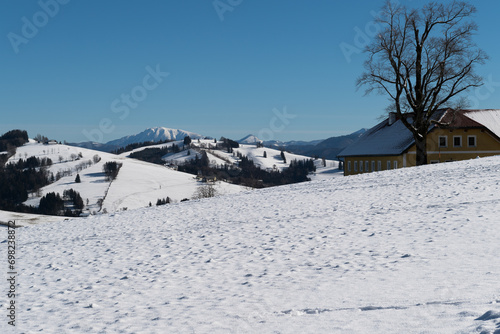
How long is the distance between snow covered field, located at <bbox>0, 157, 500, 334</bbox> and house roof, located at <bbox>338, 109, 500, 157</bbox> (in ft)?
131

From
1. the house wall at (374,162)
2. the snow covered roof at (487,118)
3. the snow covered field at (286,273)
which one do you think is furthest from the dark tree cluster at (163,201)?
the snow covered field at (286,273)

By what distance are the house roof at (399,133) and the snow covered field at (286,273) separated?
131ft

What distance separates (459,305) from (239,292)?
158 inches

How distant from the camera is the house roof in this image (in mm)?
58281

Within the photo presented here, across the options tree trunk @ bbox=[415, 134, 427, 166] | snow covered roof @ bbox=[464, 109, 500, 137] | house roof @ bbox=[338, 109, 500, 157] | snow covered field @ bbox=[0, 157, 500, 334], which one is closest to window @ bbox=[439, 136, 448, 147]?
house roof @ bbox=[338, 109, 500, 157]

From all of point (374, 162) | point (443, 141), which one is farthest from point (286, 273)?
point (374, 162)

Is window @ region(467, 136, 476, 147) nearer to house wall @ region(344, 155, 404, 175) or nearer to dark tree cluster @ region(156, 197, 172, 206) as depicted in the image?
house wall @ region(344, 155, 404, 175)

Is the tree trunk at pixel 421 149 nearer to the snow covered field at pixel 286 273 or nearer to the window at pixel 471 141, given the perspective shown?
the window at pixel 471 141

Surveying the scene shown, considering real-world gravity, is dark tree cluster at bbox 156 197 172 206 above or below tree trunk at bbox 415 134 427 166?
below

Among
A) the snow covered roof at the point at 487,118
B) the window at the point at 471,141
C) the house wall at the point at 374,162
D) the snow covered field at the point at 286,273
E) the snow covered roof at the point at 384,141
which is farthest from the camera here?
the snow covered roof at the point at 487,118

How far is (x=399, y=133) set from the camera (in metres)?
62.0

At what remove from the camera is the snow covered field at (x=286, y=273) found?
7.68 metres

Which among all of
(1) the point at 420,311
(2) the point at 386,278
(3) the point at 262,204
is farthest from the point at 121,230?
(1) the point at 420,311

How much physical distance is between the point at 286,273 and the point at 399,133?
181 ft
